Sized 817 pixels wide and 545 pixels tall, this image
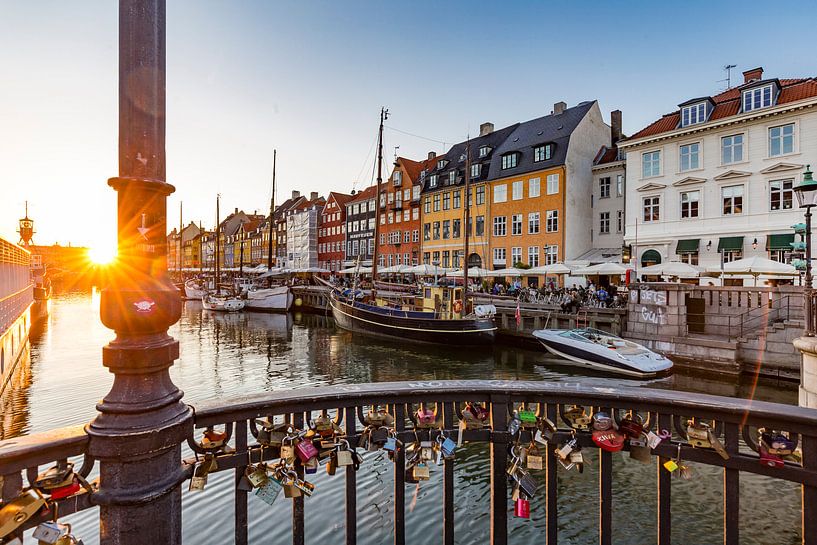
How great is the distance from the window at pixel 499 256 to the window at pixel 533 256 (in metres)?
2.68

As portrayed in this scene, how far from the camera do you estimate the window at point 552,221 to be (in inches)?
1437

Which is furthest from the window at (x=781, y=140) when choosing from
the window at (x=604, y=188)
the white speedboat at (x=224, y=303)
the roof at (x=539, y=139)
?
the white speedboat at (x=224, y=303)

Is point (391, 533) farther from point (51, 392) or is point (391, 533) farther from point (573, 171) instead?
point (573, 171)

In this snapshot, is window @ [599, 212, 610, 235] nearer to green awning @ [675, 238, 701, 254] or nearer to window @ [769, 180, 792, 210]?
green awning @ [675, 238, 701, 254]

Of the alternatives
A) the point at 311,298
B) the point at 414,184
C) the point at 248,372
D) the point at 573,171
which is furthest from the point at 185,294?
the point at 573,171

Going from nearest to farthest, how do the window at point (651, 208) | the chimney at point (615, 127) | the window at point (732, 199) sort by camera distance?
the window at point (732, 199), the window at point (651, 208), the chimney at point (615, 127)

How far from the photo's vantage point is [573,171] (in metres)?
36.5

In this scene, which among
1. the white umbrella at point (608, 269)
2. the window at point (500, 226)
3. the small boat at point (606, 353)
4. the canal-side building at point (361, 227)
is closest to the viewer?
the small boat at point (606, 353)

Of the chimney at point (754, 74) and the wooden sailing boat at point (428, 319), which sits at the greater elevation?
the chimney at point (754, 74)

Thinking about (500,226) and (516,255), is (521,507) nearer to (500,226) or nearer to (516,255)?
(516,255)

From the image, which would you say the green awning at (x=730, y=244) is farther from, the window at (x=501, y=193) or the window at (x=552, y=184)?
the window at (x=501, y=193)

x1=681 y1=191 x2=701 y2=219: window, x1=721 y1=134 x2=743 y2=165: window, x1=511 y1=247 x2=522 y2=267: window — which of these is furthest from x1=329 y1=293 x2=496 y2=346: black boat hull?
x1=721 y1=134 x2=743 y2=165: window

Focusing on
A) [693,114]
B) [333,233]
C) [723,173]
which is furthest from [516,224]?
[333,233]

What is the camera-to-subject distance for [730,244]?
2517 cm
